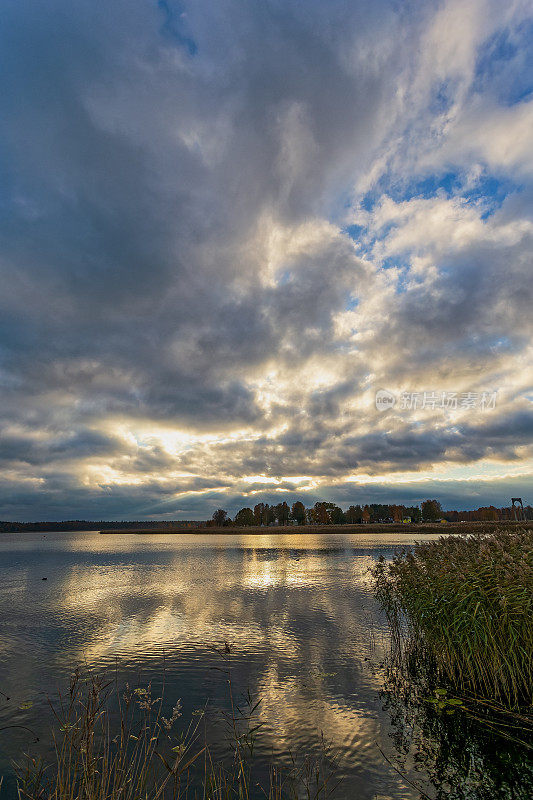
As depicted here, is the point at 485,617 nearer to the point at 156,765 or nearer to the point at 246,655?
the point at 156,765

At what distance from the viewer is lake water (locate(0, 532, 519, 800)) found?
11617 millimetres

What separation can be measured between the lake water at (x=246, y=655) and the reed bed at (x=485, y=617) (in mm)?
3063

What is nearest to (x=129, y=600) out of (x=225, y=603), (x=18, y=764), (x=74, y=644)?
(x=225, y=603)

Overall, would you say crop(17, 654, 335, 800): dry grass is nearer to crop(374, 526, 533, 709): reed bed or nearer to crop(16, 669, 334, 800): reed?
crop(16, 669, 334, 800): reed

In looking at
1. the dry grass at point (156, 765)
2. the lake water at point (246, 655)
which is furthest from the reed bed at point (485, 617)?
the dry grass at point (156, 765)

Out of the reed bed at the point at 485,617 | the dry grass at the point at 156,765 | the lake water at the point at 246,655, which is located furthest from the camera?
the reed bed at the point at 485,617

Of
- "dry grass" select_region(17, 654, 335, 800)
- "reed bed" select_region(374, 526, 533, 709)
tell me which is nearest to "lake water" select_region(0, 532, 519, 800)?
"dry grass" select_region(17, 654, 335, 800)

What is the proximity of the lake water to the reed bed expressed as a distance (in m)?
3.06

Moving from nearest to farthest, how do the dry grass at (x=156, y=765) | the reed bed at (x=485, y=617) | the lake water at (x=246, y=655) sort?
the dry grass at (x=156, y=765) < the lake water at (x=246, y=655) < the reed bed at (x=485, y=617)

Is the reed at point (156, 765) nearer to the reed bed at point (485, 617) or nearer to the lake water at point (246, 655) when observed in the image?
the lake water at point (246, 655)

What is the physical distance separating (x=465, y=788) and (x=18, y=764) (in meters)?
11.7

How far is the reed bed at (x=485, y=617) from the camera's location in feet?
41.6

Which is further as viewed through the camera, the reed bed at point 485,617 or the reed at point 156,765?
the reed bed at point 485,617

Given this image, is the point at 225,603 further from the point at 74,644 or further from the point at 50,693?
the point at 50,693
